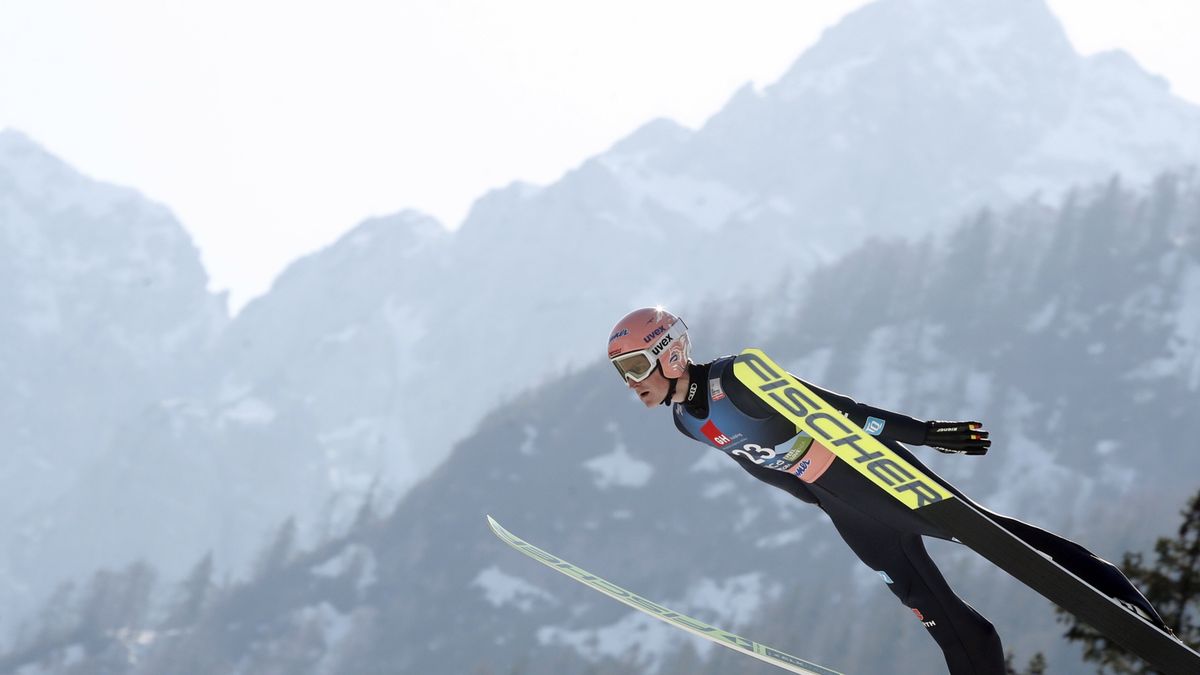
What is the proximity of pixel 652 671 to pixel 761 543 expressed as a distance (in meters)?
39.5

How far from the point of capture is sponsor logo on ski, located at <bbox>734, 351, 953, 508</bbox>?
20.8ft

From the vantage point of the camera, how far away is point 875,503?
685 cm

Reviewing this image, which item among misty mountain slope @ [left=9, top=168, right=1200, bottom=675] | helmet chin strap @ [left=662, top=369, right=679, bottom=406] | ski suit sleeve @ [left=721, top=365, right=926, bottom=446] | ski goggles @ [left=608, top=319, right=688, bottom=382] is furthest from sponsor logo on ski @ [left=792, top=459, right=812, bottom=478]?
misty mountain slope @ [left=9, top=168, right=1200, bottom=675]

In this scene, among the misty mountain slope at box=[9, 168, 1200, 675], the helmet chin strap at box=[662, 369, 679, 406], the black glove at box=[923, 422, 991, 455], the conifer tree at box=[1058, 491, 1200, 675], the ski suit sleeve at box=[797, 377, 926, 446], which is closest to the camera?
the black glove at box=[923, 422, 991, 455]

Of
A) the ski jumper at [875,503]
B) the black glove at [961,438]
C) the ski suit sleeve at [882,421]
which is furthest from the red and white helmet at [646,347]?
the black glove at [961,438]

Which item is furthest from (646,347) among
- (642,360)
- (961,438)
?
(961,438)

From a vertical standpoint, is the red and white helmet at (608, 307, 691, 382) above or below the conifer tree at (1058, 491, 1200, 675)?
below

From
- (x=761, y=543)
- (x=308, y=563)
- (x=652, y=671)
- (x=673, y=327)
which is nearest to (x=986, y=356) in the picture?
(x=761, y=543)

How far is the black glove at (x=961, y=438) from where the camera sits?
6336mm

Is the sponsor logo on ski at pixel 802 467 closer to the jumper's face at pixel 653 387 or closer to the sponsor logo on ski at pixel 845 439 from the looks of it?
the sponsor logo on ski at pixel 845 439

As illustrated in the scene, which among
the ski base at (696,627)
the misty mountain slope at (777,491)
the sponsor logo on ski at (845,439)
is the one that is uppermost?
the misty mountain slope at (777,491)

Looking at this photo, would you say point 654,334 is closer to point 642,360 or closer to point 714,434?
point 642,360

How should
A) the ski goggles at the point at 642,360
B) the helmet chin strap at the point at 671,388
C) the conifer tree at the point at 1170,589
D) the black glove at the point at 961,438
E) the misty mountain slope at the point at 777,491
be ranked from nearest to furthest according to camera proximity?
the black glove at the point at 961,438 → the ski goggles at the point at 642,360 → the helmet chin strap at the point at 671,388 → the conifer tree at the point at 1170,589 → the misty mountain slope at the point at 777,491

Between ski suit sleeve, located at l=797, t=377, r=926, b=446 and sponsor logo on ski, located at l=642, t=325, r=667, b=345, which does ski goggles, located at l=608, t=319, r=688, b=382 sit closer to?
sponsor logo on ski, located at l=642, t=325, r=667, b=345
